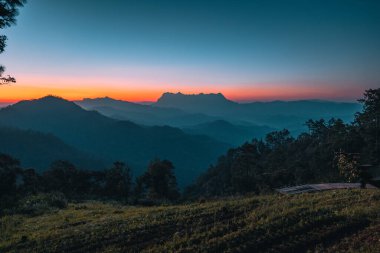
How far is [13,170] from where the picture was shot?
164ft

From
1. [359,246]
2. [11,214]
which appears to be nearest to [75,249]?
[359,246]

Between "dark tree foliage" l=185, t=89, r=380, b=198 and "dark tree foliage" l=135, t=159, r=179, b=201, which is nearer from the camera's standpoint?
"dark tree foliage" l=185, t=89, r=380, b=198

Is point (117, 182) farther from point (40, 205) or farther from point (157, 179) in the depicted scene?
point (40, 205)

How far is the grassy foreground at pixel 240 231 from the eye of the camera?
10.9 meters

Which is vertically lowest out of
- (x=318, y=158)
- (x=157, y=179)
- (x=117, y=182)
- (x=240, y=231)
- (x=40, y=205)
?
(x=117, y=182)

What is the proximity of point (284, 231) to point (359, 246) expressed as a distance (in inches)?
98.0

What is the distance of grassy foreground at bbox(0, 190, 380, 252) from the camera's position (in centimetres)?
1091

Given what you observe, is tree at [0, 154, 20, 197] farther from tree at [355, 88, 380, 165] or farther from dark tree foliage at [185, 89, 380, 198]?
tree at [355, 88, 380, 165]

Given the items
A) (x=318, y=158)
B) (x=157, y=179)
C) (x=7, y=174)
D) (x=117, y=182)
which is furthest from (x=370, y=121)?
(x=7, y=174)

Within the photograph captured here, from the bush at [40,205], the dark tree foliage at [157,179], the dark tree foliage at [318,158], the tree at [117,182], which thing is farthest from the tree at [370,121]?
the bush at [40,205]

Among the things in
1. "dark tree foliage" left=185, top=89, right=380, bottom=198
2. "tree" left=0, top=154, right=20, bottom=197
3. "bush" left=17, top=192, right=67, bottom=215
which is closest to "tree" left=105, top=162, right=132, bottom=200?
"dark tree foliage" left=185, top=89, right=380, bottom=198

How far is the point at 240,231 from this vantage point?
40.6 feet

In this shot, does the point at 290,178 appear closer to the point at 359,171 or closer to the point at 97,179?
the point at 97,179

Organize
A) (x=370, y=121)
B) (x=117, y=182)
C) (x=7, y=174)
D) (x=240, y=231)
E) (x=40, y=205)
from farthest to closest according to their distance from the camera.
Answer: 1. (x=370, y=121)
2. (x=117, y=182)
3. (x=7, y=174)
4. (x=40, y=205)
5. (x=240, y=231)
